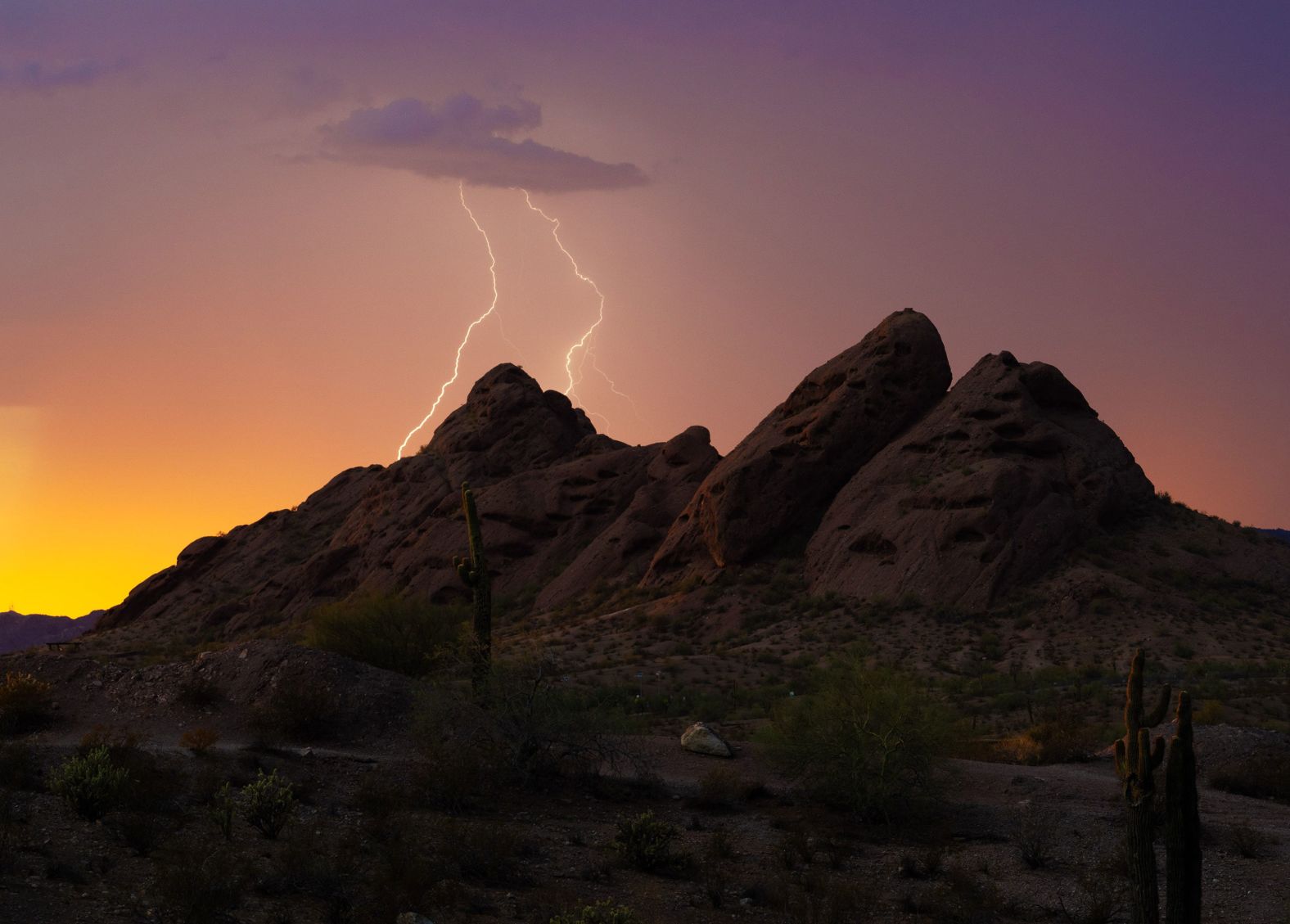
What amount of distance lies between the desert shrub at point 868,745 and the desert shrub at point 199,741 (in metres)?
10.4

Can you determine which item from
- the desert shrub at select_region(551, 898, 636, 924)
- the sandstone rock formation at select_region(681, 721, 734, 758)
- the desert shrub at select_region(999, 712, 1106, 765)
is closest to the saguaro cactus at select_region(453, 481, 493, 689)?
the sandstone rock formation at select_region(681, 721, 734, 758)

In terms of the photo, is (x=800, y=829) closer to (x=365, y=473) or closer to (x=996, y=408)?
(x=996, y=408)

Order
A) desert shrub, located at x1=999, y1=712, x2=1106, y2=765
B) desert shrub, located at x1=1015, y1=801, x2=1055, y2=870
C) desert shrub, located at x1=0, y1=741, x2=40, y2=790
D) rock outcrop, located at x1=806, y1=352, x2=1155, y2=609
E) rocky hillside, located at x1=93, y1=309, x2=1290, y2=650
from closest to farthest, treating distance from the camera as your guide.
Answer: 1. desert shrub, located at x1=0, y1=741, x2=40, y2=790
2. desert shrub, located at x1=1015, y1=801, x2=1055, y2=870
3. desert shrub, located at x1=999, y1=712, x2=1106, y2=765
4. rock outcrop, located at x1=806, y1=352, x2=1155, y2=609
5. rocky hillside, located at x1=93, y1=309, x2=1290, y2=650

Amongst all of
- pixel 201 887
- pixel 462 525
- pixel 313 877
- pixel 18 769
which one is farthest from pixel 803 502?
pixel 201 887

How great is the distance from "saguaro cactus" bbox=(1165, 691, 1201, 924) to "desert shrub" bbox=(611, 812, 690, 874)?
6.84 m

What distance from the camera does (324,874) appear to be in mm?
15008

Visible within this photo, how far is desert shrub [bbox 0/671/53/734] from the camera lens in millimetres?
24391

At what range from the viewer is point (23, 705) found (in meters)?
24.5

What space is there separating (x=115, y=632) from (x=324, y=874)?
65.1 m

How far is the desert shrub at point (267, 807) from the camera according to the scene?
17.3 meters

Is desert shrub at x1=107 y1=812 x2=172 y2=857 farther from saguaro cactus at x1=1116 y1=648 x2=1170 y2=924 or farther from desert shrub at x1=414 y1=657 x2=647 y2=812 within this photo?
saguaro cactus at x1=1116 y1=648 x2=1170 y2=924

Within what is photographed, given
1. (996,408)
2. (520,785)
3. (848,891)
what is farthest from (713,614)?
(848,891)

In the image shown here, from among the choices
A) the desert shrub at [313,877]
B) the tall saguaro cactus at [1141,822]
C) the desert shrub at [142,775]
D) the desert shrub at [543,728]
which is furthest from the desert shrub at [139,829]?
the tall saguaro cactus at [1141,822]

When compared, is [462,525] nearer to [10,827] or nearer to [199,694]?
[199,694]
